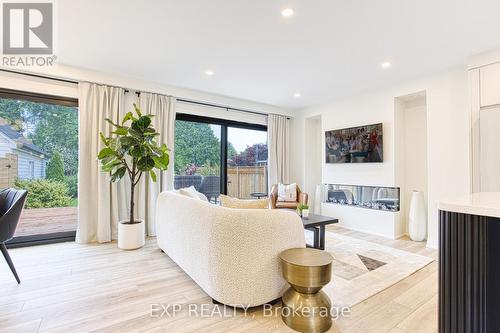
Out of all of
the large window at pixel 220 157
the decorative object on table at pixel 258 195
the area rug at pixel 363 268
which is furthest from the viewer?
the decorative object on table at pixel 258 195

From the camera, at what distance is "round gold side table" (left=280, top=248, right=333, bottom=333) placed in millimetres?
1737

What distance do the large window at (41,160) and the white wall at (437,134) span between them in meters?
5.00

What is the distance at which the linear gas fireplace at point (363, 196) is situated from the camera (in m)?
4.37

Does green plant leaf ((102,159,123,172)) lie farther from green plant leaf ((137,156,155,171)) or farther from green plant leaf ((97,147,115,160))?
green plant leaf ((137,156,155,171))

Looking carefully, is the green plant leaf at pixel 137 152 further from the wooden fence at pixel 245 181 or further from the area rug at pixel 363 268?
the area rug at pixel 363 268

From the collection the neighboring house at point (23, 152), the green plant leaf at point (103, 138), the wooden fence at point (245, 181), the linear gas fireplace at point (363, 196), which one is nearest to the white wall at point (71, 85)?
the neighboring house at point (23, 152)

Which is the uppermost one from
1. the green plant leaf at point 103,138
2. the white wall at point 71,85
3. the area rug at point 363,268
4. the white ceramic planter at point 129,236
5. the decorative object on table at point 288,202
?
the white wall at point 71,85

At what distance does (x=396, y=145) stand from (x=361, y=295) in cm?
298

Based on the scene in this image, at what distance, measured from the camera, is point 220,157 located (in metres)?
5.23

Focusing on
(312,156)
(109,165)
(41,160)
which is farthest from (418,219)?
(41,160)

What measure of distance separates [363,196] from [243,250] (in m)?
3.64

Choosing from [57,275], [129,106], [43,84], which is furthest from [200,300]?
[43,84]

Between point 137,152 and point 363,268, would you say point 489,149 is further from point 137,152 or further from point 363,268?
point 137,152

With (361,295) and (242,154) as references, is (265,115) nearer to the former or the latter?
(242,154)
